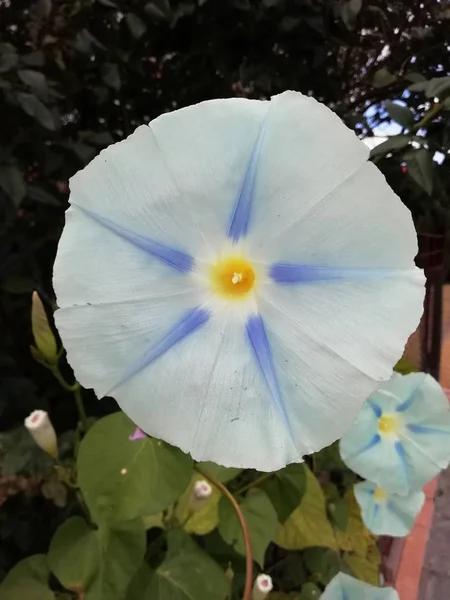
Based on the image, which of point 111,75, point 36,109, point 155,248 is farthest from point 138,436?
point 111,75

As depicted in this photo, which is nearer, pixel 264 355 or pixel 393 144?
pixel 264 355

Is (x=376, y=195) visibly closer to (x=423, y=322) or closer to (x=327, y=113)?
(x=327, y=113)

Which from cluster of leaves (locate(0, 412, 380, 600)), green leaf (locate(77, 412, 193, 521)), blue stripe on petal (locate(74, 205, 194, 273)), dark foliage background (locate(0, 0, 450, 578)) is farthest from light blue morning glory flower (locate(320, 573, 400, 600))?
blue stripe on petal (locate(74, 205, 194, 273))

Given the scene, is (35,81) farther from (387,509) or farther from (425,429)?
(387,509)

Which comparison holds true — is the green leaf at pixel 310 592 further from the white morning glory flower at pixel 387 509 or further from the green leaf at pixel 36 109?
the green leaf at pixel 36 109

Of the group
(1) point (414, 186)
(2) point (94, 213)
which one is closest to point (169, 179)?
(2) point (94, 213)

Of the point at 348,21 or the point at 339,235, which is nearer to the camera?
the point at 339,235

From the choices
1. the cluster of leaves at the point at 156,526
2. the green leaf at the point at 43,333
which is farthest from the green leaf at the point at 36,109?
the cluster of leaves at the point at 156,526
